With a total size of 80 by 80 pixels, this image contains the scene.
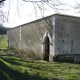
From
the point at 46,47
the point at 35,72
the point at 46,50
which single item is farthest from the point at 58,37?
the point at 35,72

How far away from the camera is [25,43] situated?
21.6 m

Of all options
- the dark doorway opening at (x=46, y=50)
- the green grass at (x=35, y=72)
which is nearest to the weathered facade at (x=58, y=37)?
the dark doorway opening at (x=46, y=50)

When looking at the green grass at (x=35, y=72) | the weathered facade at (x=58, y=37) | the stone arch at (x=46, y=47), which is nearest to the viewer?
the green grass at (x=35, y=72)

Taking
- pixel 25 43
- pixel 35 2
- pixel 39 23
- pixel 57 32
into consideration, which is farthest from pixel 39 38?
pixel 35 2

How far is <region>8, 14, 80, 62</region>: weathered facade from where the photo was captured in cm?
1437

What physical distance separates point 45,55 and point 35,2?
8270 mm

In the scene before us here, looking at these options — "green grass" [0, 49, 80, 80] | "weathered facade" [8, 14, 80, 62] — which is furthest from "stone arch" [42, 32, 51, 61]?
"green grass" [0, 49, 80, 80]

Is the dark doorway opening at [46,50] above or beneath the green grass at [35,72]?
above

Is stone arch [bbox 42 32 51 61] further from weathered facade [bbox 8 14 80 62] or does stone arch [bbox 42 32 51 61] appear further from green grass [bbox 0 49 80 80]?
green grass [bbox 0 49 80 80]

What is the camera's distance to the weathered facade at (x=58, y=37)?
14367mm

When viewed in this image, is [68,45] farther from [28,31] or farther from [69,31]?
[28,31]

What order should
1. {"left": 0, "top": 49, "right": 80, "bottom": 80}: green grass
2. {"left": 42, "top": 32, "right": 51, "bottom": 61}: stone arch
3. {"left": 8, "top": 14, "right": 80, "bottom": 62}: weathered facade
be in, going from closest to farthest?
{"left": 0, "top": 49, "right": 80, "bottom": 80}: green grass < {"left": 8, "top": 14, "right": 80, "bottom": 62}: weathered facade < {"left": 42, "top": 32, "right": 51, "bottom": 61}: stone arch

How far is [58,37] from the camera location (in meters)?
14.4

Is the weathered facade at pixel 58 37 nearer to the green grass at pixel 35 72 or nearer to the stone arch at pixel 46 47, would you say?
the stone arch at pixel 46 47
